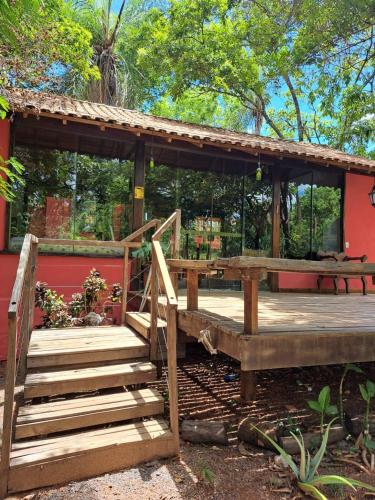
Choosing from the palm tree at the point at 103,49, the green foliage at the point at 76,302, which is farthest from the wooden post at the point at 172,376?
the palm tree at the point at 103,49

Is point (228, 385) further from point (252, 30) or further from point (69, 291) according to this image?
point (252, 30)

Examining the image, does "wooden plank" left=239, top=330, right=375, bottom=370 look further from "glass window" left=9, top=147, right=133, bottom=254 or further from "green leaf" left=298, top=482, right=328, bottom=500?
"glass window" left=9, top=147, right=133, bottom=254

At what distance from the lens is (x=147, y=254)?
21.2 ft

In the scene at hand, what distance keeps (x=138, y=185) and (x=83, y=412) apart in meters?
5.04

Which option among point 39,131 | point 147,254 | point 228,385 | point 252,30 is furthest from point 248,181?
point 252,30

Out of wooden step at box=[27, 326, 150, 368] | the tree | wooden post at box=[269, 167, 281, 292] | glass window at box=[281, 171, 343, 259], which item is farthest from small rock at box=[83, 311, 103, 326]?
the tree

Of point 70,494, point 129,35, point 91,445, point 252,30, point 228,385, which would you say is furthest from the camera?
point 129,35

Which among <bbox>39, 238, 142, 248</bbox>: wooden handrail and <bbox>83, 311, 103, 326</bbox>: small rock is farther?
<bbox>83, 311, 103, 326</bbox>: small rock

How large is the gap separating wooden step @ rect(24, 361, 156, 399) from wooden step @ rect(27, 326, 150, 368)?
9 centimetres

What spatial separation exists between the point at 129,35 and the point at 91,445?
59.2ft

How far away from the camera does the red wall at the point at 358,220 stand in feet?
29.5

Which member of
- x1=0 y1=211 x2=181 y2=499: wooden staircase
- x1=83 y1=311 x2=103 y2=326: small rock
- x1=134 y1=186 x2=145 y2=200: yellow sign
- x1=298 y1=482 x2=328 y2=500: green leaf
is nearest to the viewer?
x1=298 y1=482 x2=328 y2=500: green leaf

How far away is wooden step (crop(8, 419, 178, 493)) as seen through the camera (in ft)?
7.86

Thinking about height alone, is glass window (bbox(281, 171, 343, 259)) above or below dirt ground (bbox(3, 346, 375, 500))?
above
